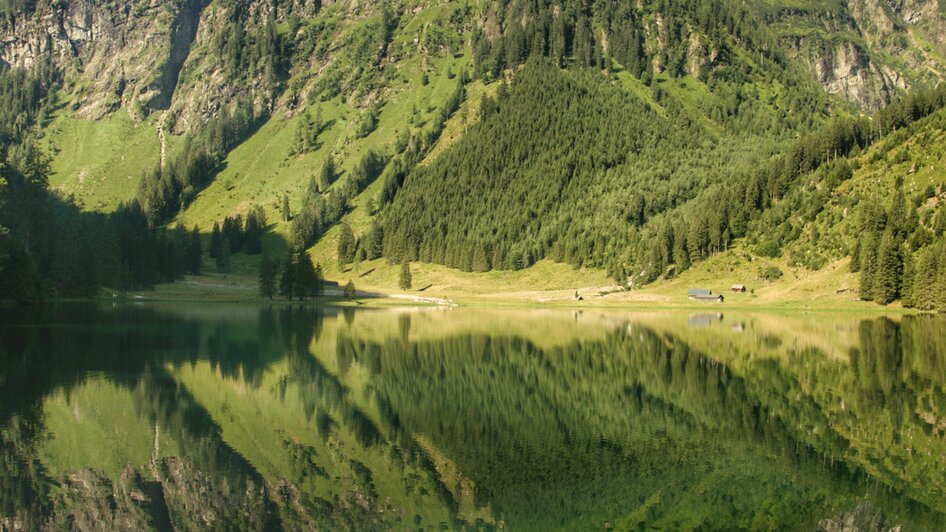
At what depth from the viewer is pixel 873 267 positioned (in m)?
121

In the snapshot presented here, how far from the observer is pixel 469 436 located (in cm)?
3497

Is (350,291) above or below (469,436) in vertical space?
above

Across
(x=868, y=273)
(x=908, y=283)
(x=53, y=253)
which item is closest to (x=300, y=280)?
(x=53, y=253)

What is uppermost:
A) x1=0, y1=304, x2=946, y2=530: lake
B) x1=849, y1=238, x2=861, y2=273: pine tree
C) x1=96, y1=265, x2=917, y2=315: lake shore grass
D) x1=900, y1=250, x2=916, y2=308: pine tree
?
x1=849, y1=238, x2=861, y2=273: pine tree

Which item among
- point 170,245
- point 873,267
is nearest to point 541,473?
point 873,267

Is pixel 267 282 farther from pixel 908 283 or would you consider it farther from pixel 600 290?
pixel 908 283

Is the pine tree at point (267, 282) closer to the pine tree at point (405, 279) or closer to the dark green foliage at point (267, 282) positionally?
the dark green foliage at point (267, 282)

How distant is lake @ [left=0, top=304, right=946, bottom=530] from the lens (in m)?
25.3

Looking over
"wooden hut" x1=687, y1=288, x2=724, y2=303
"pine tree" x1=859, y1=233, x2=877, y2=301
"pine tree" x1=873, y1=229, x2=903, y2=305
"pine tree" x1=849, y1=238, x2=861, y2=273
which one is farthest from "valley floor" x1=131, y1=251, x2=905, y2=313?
"pine tree" x1=873, y1=229, x2=903, y2=305

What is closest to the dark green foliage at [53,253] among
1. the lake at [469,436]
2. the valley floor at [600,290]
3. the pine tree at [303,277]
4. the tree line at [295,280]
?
the valley floor at [600,290]

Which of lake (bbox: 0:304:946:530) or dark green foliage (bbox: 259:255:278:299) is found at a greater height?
dark green foliage (bbox: 259:255:278:299)

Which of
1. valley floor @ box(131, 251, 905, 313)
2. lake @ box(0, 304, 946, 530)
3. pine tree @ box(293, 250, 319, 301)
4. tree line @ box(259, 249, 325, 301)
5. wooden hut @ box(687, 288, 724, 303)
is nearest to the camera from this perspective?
lake @ box(0, 304, 946, 530)

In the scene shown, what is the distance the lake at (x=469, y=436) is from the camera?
997 inches

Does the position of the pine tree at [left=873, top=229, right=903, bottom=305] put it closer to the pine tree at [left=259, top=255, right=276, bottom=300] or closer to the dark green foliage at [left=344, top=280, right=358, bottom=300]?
the dark green foliage at [left=344, top=280, right=358, bottom=300]
